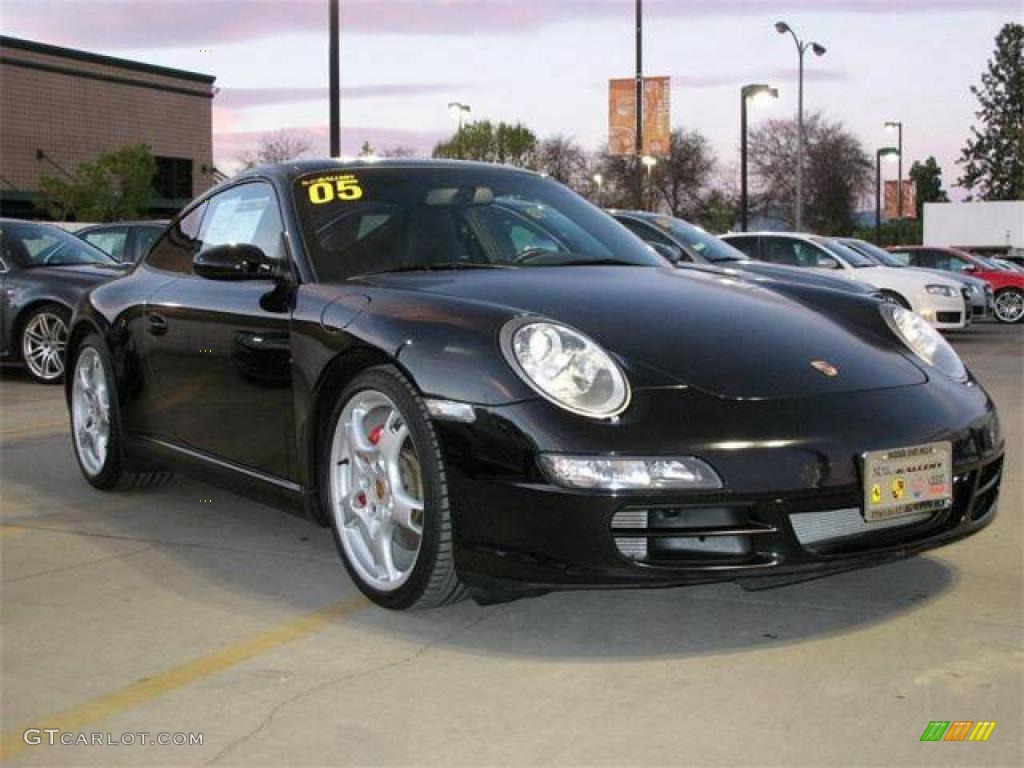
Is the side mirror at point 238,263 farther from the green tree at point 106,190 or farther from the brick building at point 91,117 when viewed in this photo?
the brick building at point 91,117

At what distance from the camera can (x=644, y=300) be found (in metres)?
3.99

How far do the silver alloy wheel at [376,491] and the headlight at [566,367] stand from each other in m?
0.42

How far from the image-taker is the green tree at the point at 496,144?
229 ft

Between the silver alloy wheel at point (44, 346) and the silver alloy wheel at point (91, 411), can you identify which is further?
the silver alloy wheel at point (44, 346)

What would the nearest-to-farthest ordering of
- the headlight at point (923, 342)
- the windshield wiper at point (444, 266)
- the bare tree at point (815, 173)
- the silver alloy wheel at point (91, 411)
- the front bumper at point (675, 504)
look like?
the front bumper at point (675, 504) < the headlight at point (923, 342) < the windshield wiper at point (444, 266) < the silver alloy wheel at point (91, 411) < the bare tree at point (815, 173)

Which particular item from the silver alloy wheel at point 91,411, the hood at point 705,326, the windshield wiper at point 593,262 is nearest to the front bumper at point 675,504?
the hood at point 705,326

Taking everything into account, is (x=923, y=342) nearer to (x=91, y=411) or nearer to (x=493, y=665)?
(x=493, y=665)

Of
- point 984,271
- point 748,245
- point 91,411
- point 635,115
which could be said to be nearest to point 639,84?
point 635,115

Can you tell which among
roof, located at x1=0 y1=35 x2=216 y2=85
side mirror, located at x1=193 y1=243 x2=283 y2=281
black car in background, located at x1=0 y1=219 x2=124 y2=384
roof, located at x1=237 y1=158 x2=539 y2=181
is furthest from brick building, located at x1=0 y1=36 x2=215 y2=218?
side mirror, located at x1=193 y1=243 x2=283 y2=281

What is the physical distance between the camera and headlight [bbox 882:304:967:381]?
4.09 metres

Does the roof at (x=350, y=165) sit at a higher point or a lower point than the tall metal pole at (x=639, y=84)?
lower

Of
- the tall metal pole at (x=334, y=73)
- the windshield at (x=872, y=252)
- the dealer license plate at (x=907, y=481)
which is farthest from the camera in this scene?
the windshield at (x=872, y=252)

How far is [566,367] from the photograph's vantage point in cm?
348

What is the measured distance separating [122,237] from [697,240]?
687 centimetres
